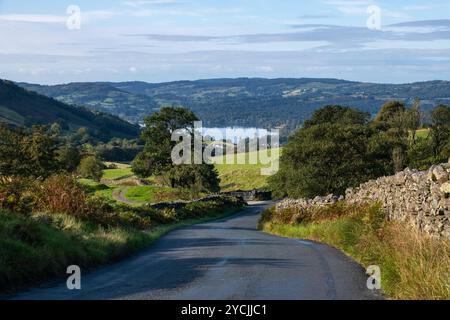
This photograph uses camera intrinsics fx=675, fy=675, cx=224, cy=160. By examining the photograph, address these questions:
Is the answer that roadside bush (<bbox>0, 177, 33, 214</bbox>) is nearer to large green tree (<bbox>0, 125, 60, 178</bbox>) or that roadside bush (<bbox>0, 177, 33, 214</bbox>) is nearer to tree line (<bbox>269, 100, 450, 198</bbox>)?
large green tree (<bbox>0, 125, 60, 178</bbox>)

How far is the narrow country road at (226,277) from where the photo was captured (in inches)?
448

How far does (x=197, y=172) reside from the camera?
260 feet

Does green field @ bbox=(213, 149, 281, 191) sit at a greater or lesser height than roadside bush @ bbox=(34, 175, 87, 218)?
lesser

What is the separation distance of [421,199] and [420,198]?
4.7 inches

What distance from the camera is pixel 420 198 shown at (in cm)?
1557

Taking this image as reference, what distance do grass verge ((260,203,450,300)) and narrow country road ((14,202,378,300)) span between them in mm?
448

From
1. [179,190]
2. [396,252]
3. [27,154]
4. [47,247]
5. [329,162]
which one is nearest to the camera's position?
[396,252]

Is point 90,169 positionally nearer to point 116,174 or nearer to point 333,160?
point 116,174

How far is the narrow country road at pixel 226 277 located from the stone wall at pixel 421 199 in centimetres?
178

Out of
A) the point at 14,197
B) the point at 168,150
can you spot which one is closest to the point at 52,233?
the point at 14,197

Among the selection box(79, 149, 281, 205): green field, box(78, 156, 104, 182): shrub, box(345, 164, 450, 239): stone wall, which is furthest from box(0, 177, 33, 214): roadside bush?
box(78, 156, 104, 182): shrub

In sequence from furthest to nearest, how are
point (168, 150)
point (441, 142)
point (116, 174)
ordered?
point (116, 174), point (168, 150), point (441, 142)

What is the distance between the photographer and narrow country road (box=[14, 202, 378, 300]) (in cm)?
1137

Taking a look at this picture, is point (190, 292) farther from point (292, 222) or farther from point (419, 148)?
point (419, 148)
